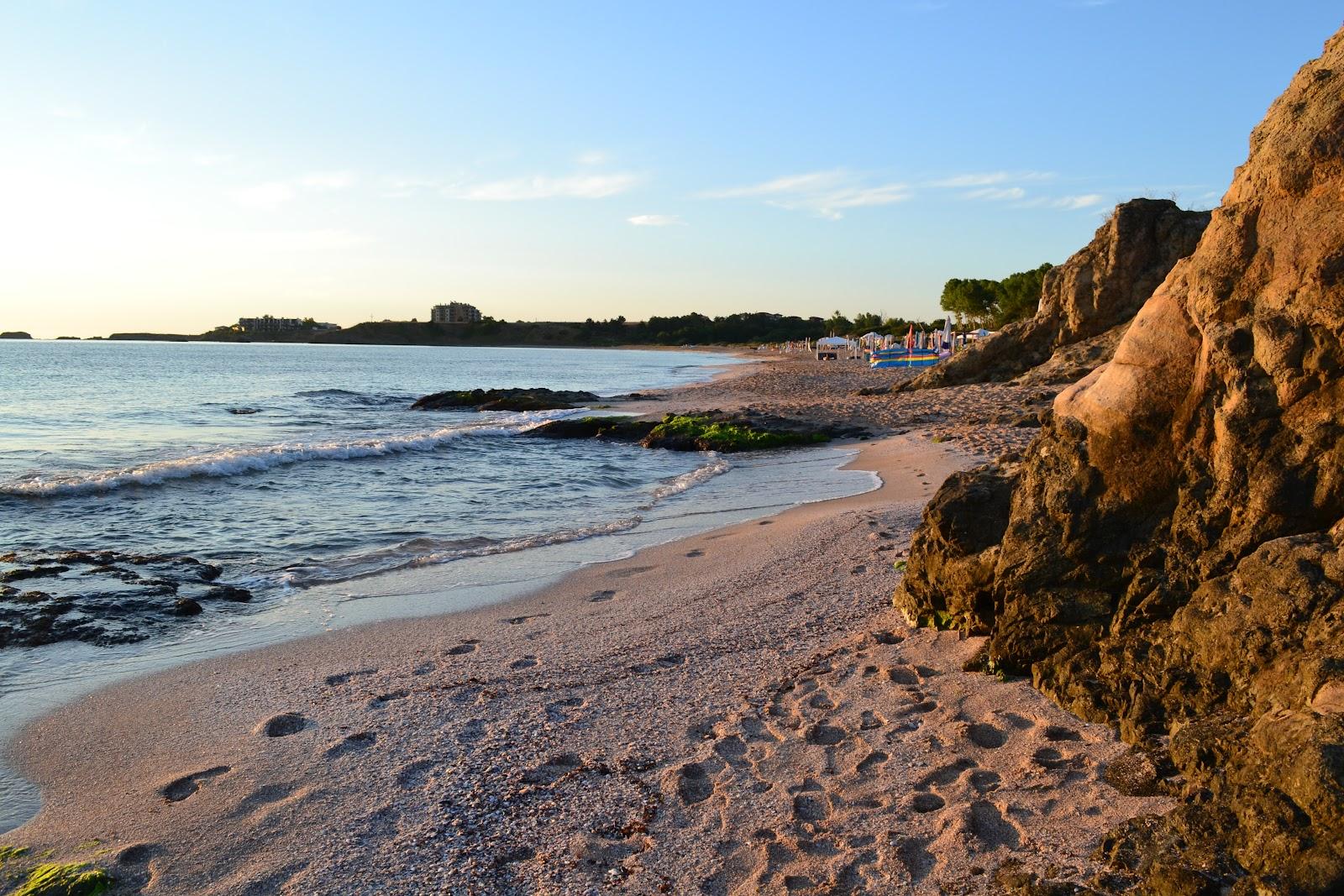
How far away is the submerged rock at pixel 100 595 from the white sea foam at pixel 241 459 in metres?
4.50

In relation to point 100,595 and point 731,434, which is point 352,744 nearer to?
point 100,595

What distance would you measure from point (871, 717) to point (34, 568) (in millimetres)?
7998

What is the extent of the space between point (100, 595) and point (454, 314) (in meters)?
190

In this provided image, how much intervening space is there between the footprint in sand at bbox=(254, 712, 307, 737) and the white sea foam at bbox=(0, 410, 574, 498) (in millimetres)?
10148

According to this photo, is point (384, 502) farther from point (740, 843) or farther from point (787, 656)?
point (740, 843)

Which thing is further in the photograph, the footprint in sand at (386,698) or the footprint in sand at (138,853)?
the footprint in sand at (386,698)

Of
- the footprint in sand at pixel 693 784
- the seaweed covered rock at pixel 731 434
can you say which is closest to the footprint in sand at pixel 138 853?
the footprint in sand at pixel 693 784

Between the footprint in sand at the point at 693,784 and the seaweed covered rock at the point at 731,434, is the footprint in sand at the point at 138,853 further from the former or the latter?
the seaweed covered rock at the point at 731,434

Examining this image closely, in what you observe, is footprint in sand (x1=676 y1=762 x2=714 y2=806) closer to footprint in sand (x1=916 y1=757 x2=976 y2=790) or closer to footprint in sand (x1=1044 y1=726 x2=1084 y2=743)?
footprint in sand (x1=916 y1=757 x2=976 y2=790)

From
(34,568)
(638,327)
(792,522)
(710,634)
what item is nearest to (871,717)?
(710,634)

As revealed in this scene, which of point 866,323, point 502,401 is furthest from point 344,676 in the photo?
point 866,323

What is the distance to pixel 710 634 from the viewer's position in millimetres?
5973

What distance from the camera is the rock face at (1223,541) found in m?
2.87

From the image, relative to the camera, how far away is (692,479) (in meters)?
14.6
